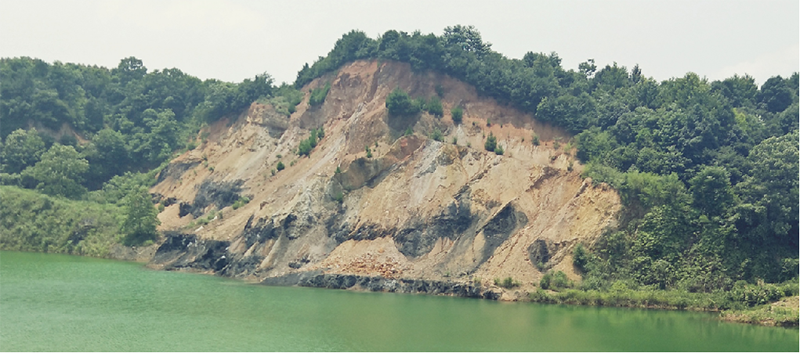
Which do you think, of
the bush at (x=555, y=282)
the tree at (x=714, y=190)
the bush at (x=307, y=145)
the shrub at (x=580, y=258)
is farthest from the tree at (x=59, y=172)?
the tree at (x=714, y=190)

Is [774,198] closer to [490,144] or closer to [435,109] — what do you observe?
[490,144]

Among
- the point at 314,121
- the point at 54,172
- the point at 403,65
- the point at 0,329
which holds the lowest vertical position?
the point at 0,329

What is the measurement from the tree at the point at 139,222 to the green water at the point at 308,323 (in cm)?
1718

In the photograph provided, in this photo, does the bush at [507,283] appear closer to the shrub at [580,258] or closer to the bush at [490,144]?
the shrub at [580,258]

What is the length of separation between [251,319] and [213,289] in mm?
11698

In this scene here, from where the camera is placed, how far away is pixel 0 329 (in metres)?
35.0

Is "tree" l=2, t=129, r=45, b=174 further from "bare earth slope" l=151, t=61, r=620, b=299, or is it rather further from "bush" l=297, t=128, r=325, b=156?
"bush" l=297, t=128, r=325, b=156

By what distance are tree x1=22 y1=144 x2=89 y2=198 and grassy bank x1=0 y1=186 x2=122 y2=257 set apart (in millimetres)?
2316

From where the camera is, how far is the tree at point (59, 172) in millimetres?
77562

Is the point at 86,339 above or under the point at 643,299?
under

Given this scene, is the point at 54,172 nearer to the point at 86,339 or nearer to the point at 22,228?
the point at 22,228

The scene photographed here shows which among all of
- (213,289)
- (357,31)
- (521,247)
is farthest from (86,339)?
(357,31)

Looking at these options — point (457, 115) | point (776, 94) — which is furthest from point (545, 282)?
point (776, 94)

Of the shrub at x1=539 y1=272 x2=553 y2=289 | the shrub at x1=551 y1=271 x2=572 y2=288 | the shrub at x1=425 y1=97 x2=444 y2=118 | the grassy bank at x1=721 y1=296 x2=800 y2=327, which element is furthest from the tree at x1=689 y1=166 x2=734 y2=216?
the shrub at x1=425 y1=97 x2=444 y2=118
